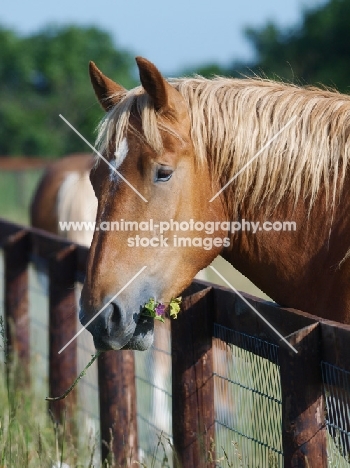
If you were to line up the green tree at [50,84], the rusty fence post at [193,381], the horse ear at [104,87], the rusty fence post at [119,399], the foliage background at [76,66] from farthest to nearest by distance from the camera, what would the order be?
the green tree at [50,84] < the foliage background at [76,66] < the rusty fence post at [119,399] < the horse ear at [104,87] < the rusty fence post at [193,381]

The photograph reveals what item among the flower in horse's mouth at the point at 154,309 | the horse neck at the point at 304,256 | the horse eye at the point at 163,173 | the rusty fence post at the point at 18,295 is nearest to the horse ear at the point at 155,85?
the horse eye at the point at 163,173

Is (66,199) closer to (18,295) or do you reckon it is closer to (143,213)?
(18,295)

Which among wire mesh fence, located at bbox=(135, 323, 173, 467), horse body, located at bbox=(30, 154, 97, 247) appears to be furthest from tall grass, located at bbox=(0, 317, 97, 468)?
horse body, located at bbox=(30, 154, 97, 247)

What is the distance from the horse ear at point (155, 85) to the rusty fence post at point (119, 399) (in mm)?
1470

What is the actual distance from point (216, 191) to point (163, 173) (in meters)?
0.30

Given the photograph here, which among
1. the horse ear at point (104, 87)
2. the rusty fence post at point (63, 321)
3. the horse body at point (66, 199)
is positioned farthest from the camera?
the horse body at point (66, 199)

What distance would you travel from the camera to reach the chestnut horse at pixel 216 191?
9.35 feet

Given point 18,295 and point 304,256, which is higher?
point 18,295

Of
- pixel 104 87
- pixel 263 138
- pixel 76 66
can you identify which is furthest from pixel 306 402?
pixel 76 66

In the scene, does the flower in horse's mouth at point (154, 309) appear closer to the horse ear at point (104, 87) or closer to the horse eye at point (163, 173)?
the horse eye at point (163, 173)

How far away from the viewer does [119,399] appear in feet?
12.8

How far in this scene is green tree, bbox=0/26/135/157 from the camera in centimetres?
4281

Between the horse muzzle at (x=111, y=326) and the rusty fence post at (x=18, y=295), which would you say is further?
the rusty fence post at (x=18, y=295)

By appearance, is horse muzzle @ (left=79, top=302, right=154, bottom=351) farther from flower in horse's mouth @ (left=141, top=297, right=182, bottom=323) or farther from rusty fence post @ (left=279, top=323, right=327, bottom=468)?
rusty fence post @ (left=279, top=323, right=327, bottom=468)
